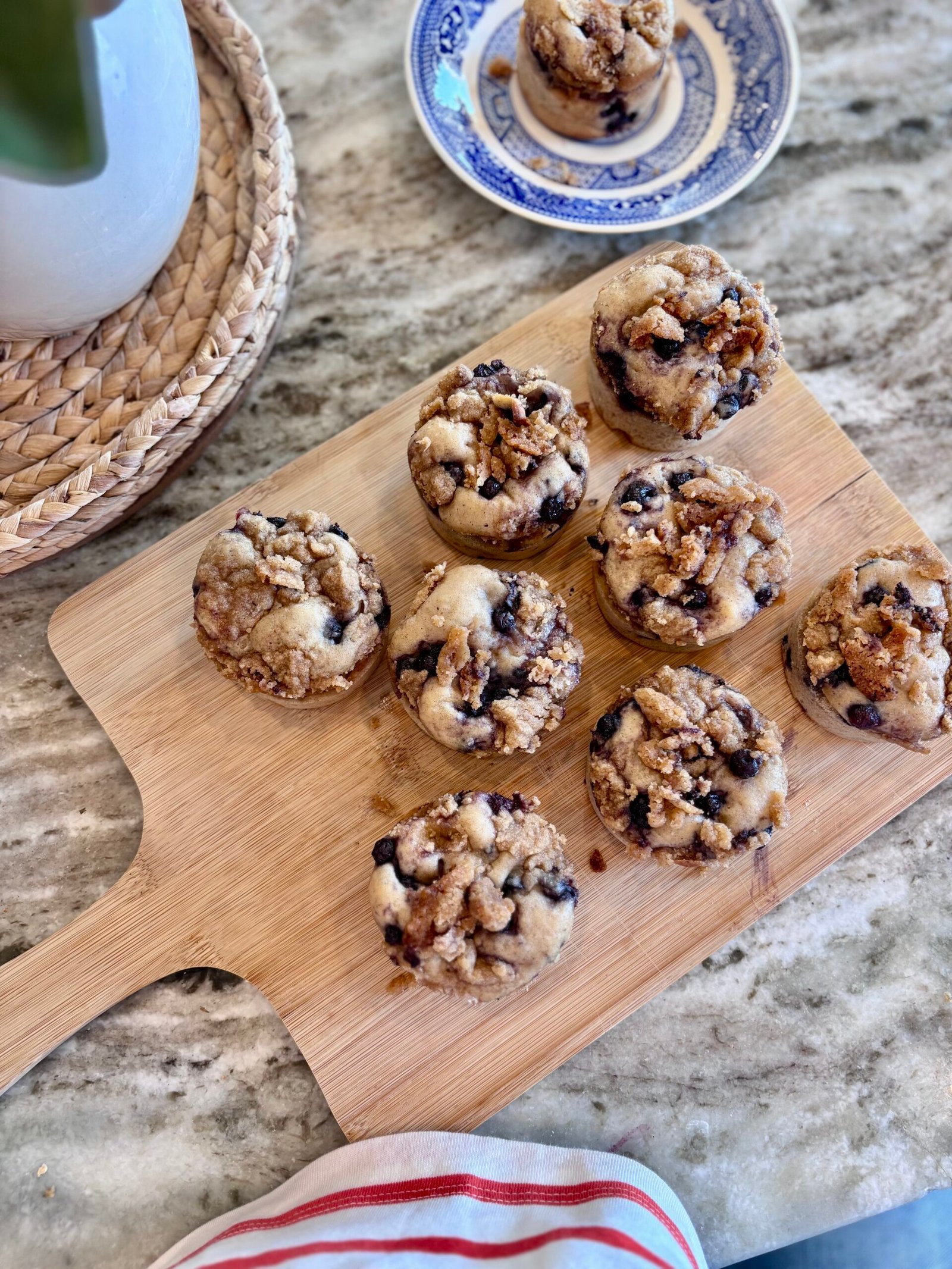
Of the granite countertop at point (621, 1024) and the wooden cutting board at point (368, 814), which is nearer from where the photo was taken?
the wooden cutting board at point (368, 814)

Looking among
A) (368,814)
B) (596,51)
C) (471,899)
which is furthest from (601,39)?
(471,899)

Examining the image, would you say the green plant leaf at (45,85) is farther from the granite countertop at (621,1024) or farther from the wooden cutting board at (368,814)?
the granite countertop at (621,1024)

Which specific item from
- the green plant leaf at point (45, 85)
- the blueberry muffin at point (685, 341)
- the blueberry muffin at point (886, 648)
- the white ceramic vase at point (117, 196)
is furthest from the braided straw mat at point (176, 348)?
the blueberry muffin at point (886, 648)

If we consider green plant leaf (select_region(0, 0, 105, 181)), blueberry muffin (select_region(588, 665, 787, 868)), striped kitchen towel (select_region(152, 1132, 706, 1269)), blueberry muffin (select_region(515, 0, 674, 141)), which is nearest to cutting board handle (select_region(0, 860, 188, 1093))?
striped kitchen towel (select_region(152, 1132, 706, 1269))

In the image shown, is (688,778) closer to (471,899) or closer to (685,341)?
(471,899)

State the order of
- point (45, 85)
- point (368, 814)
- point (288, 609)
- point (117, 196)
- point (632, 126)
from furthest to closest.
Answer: point (632, 126) < point (368, 814) < point (288, 609) < point (117, 196) < point (45, 85)

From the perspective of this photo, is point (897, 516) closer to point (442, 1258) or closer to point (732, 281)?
point (732, 281)

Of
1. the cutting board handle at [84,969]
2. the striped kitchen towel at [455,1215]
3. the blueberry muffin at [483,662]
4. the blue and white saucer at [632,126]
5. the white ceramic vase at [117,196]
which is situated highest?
the white ceramic vase at [117,196]
